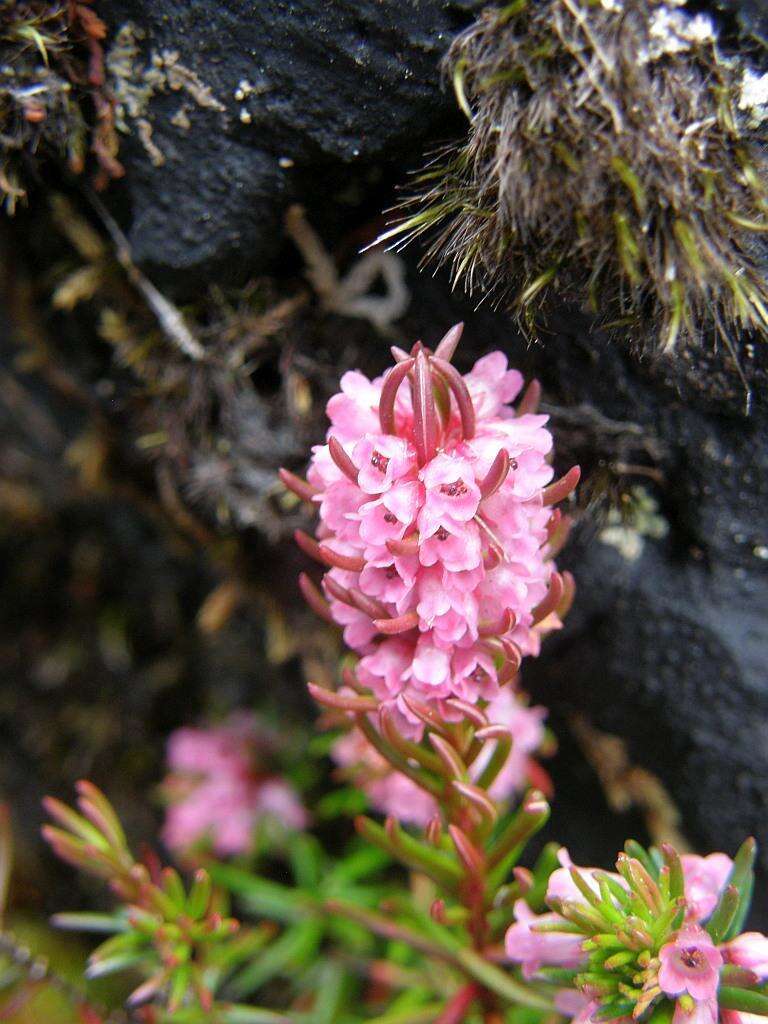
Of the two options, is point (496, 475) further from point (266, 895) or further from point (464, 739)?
point (266, 895)


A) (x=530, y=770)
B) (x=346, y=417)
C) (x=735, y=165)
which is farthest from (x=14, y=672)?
(x=735, y=165)

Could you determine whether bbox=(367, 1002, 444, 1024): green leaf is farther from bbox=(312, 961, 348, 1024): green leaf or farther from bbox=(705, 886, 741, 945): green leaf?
bbox=(705, 886, 741, 945): green leaf

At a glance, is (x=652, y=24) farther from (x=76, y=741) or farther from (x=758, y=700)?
(x=76, y=741)

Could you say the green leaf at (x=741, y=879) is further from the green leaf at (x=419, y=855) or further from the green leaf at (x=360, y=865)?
the green leaf at (x=360, y=865)

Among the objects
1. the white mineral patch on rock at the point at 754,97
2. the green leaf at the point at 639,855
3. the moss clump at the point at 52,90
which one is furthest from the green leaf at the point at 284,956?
the white mineral patch on rock at the point at 754,97

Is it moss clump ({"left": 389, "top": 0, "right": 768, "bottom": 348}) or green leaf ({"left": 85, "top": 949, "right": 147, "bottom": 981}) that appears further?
green leaf ({"left": 85, "top": 949, "right": 147, "bottom": 981})

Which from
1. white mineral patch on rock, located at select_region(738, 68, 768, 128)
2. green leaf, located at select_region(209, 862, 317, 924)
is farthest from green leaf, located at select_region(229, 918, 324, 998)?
white mineral patch on rock, located at select_region(738, 68, 768, 128)
